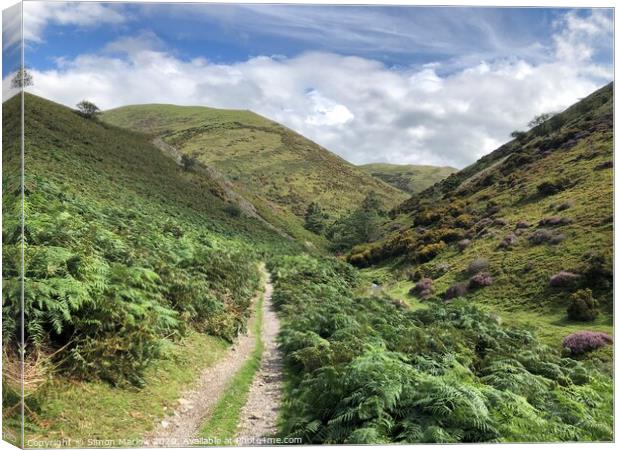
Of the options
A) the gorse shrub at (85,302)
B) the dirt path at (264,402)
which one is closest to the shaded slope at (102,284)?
the gorse shrub at (85,302)

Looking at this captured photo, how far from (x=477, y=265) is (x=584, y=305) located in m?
4.41

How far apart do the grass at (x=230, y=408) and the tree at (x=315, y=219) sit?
214ft

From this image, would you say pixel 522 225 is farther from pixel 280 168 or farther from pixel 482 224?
pixel 280 168

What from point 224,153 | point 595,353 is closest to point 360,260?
point 595,353

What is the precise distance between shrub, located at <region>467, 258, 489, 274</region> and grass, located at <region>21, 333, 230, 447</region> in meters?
10.2

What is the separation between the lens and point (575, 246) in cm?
1267

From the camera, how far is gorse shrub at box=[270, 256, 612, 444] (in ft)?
21.7

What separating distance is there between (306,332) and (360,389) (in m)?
6.10

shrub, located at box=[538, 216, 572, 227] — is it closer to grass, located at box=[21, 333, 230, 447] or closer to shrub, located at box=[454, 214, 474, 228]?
shrub, located at box=[454, 214, 474, 228]

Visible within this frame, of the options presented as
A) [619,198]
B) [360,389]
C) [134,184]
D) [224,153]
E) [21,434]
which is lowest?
[21,434]

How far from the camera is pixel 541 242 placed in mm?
14375

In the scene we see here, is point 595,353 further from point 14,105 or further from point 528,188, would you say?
point 14,105

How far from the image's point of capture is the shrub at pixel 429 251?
18108 millimetres

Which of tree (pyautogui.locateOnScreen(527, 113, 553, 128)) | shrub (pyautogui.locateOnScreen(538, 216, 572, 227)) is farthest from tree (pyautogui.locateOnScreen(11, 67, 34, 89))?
shrub (pyautogui.locateOnScreen(538, 216, 572, 227))
